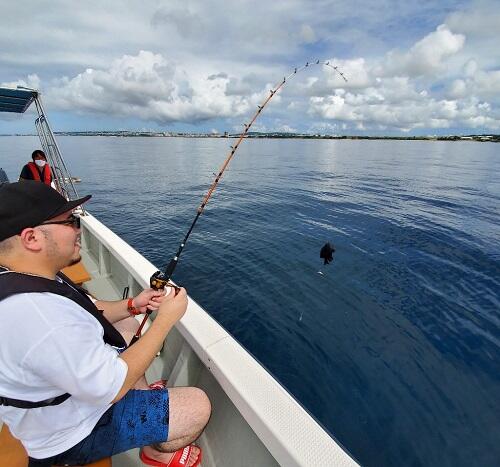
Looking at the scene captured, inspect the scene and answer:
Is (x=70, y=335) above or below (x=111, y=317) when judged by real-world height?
above

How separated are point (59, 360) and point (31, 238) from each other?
61 cm

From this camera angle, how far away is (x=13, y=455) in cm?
176

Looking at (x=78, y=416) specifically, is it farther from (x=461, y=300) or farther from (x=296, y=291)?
(x=461, y=300)

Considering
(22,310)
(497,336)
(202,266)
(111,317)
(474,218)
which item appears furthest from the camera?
(474,218)

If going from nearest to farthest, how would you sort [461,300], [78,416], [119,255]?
Result: 1. [78,416]
2. [119,255]
3. [461,300]

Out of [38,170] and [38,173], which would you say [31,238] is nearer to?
[38,173]

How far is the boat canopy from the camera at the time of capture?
7.23 metres

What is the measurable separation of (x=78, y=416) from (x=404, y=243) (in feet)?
37.5

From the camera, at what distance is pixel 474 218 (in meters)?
14.4

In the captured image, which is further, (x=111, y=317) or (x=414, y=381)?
(x=414, y=381)

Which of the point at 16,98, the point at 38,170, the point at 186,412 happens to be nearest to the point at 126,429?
the point at 186,412

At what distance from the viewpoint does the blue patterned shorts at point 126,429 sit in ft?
5.54

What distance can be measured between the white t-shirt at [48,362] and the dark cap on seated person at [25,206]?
35 cm

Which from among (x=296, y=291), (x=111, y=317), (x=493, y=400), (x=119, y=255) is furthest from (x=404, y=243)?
(x=111, y=317)
